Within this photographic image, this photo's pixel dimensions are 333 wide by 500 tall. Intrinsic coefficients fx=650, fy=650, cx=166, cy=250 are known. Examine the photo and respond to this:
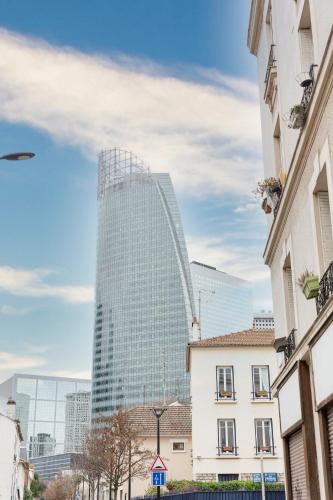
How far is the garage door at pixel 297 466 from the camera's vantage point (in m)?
11.1

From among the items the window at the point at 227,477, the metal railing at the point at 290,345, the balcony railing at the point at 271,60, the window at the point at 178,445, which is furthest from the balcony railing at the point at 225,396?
the balcony railing at the point at 271,60

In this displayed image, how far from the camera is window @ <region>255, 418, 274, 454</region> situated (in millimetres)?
33062

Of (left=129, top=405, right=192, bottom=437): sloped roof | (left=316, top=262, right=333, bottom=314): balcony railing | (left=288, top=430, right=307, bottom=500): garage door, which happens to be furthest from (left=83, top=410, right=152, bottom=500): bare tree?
(left=316, top=262, right=333, bottom=314): balcony railing

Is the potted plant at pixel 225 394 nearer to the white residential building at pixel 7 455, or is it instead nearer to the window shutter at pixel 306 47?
the white residential building at pixel 7 455

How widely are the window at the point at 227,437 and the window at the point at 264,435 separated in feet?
4.07

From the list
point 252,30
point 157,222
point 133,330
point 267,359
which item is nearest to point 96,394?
point 133,330

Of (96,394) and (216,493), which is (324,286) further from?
(96,394)

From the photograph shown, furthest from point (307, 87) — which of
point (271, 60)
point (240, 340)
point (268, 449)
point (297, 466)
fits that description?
point (268, 449)

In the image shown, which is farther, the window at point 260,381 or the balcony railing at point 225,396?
the window at point 260,381

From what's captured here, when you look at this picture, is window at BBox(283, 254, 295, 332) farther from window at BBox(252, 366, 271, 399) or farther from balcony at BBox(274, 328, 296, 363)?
window at BBox(252, 366, 271, 399)

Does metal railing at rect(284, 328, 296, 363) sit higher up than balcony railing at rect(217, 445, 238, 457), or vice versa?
metal railing at rect(284, 328, 296, 363)

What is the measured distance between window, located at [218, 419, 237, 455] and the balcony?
21591mm

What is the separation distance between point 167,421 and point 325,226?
36.1m

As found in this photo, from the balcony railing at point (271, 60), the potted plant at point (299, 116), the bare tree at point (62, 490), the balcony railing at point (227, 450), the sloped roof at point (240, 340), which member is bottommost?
the bare tree at point (62, 490)
